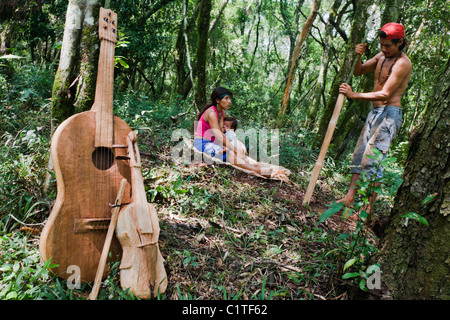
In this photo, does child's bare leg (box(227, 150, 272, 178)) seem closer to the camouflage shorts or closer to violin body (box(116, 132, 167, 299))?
the camouflage shorts

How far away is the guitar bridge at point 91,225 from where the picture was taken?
6.57 ft

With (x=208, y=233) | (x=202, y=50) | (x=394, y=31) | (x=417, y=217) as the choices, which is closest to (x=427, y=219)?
(x=417, y=217)

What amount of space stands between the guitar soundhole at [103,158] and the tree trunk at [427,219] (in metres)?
2.15

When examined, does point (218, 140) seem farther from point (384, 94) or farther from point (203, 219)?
point (384, 94)

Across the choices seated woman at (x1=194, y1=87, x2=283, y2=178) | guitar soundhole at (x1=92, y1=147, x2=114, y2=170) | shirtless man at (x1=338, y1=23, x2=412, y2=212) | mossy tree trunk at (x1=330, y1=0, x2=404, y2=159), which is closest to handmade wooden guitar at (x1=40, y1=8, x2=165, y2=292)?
guitar soundhole at (x1=92, y1=147, x2=114, y2=170)

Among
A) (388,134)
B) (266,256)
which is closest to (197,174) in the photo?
(266,256)

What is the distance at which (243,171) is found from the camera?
4316 millimetres

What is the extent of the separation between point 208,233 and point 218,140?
1946 mm

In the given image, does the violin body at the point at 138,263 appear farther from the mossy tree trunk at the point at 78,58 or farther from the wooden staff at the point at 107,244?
the mossy tree trunk at the point at 78,58

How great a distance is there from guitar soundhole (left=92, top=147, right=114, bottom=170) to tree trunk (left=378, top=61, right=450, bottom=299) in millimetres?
2149

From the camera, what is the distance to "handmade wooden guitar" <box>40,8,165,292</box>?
6.39 ft

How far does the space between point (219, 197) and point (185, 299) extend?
1482 mm

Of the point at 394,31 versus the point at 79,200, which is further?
the point at 394,31

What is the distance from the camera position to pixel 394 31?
3.21m
